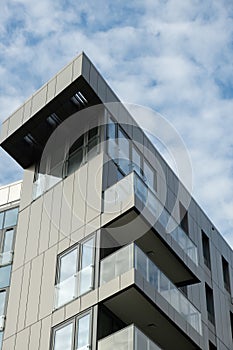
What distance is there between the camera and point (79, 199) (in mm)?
23703

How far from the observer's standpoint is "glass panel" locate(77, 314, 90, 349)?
20.2m

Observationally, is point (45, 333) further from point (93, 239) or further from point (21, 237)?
point (21, 237)

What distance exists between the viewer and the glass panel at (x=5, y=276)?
25.0 meters

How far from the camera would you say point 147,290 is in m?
21.1

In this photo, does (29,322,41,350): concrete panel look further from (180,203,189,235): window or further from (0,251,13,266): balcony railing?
(180,203,189,235): window

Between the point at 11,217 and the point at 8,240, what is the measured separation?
42.9 inches

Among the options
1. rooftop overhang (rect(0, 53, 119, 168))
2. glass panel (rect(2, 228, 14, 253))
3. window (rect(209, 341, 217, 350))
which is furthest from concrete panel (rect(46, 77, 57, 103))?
window (rect(209, 341, 217, 350))

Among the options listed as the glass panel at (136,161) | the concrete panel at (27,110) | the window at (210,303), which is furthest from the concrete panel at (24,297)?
the window at (210,303)

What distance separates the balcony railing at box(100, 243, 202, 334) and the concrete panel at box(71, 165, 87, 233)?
7.30 feet

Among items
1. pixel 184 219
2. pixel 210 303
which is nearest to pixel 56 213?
pixel 184 219

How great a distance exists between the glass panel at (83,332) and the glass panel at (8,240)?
6.19 metres

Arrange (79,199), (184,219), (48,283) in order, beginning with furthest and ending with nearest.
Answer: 1. (184,219)
2. (79,199)
3. (48,283)

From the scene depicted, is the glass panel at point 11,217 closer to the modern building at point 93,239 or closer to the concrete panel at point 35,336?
the modern building at point 93,239

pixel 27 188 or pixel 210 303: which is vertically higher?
pixel 27 188
